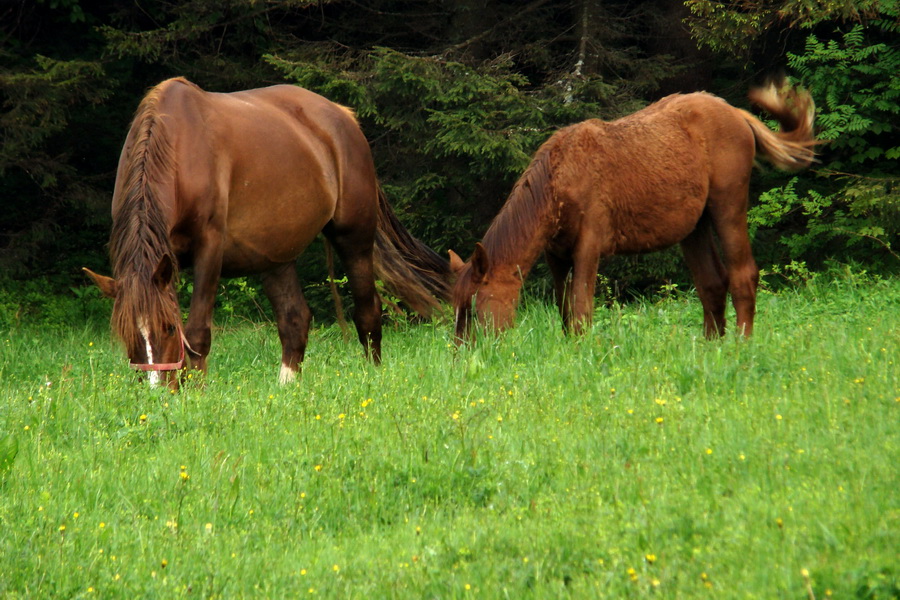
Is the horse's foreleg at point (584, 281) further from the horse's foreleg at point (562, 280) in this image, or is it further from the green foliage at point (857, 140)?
the green foliage at point (857, 140)

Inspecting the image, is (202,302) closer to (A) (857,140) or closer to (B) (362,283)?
(B) (362,283)

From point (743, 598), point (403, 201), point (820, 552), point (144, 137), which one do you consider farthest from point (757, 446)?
point (403, 201)

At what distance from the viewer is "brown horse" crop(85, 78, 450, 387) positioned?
6.12m

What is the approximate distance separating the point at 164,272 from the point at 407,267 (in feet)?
12.3

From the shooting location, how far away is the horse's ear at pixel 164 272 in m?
6.02

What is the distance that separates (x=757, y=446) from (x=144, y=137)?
15.4 feet

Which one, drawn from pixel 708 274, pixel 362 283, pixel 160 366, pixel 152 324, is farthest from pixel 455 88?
pixel 160 366

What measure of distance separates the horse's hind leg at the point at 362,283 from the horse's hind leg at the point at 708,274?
2.93m

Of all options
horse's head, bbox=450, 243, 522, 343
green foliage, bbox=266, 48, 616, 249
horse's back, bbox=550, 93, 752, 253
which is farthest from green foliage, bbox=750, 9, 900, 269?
horse's head, bbox=450, 243, 522, 343

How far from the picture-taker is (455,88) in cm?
1129

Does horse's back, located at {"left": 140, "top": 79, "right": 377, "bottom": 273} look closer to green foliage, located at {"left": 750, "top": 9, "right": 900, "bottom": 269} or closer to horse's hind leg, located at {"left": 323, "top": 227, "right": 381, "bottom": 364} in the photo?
horse's hind leg, located at {"left": 323, "top": 227, "right": 381, "bottom": 364}

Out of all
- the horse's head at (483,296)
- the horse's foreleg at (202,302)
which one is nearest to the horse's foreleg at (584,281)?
the horse's head at (483,296)

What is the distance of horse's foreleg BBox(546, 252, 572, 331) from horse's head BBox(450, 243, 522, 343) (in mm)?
553

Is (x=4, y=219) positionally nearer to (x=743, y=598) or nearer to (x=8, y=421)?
(x=8, y=421)
